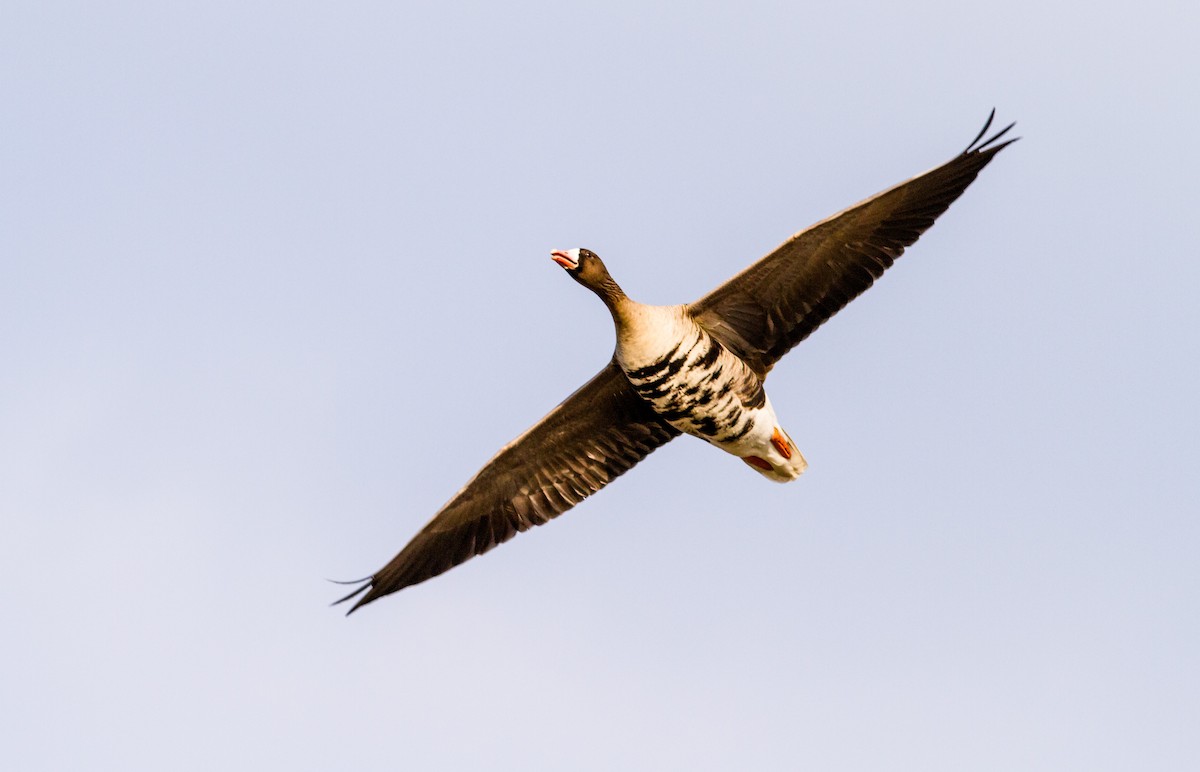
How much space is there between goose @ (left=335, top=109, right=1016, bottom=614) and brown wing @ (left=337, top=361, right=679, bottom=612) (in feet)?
0.04

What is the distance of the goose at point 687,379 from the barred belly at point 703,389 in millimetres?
14

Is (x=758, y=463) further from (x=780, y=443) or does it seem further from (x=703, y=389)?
(x=703, y=389)

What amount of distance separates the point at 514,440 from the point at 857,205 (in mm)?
4411

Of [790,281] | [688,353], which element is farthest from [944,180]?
[688,353]

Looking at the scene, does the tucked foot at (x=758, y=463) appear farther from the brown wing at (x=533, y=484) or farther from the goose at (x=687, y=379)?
the brown wing at (x=533, y=484)

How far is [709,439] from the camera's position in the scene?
60.3 ft

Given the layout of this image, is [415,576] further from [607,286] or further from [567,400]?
[607,286]

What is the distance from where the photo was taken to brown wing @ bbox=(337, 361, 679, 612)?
61.7 ft

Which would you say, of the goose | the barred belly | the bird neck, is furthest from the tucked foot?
the bird neck

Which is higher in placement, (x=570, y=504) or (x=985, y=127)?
(x=985, y=127)

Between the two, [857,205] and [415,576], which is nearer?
[857,205]

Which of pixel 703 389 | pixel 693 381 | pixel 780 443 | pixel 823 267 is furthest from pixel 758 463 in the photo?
pixel 823 267

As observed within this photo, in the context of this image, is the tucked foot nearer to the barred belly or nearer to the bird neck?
the barred belly

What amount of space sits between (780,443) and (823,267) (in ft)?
6.59
